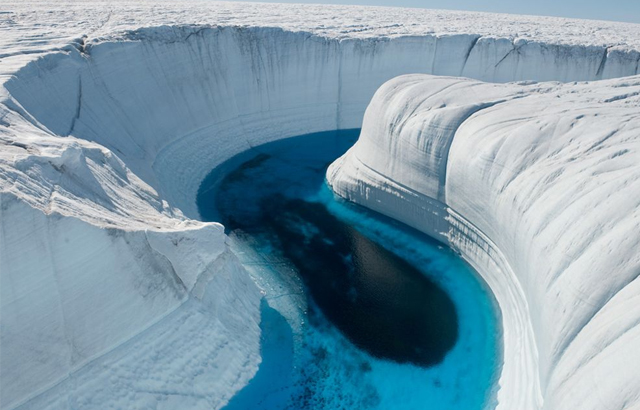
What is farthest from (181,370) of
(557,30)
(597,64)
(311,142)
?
(557,30)

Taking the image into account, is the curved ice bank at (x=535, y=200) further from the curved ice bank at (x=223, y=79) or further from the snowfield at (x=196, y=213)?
the curved ice bank at (x=223, y=79)

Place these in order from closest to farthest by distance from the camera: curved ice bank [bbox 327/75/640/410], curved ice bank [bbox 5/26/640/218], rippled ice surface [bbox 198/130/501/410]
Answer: curved ice bank [bbox 327/75/640/410], rippled ice surface [bbox 198/130/501/410], curved ice bank [bbox 5/26/640/218]

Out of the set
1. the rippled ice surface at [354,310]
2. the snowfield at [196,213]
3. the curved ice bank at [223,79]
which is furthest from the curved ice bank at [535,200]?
the curved ice bank at [223,79]

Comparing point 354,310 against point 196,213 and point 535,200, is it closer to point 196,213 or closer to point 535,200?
point 535,200

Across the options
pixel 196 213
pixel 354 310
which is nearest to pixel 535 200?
pixel 354 310

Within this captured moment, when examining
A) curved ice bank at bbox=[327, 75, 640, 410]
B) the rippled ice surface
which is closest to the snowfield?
curved ice bank at bbox=[327, 75, 640, 410]

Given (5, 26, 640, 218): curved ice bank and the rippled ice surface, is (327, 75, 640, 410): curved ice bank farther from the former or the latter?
(5, 26, 640, 218): curved ice bank
